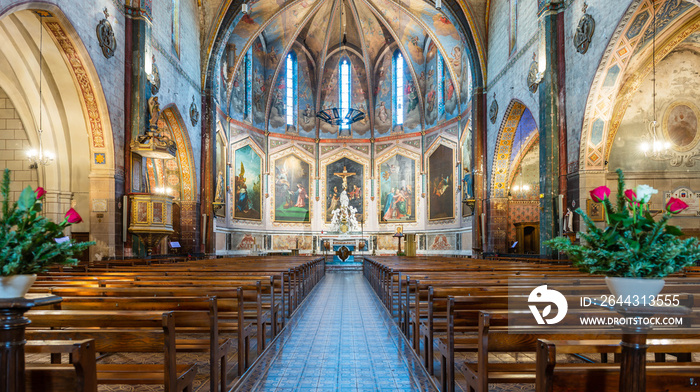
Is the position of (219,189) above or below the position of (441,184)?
below

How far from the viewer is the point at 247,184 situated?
24.0 m

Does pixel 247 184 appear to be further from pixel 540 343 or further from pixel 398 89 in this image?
pixel 540 343

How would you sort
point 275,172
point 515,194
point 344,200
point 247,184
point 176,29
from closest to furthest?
point 176,29 → point 515,194 → point 247,184 → point 275,172 → point 344,200

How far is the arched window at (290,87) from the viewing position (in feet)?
87.7

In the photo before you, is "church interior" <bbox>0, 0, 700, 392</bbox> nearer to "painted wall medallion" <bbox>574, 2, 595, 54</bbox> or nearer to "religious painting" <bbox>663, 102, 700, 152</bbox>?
"religious painting" <bbox>663, 102, 700, 152</bbox>

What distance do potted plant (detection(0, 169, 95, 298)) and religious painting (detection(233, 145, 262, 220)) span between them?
824 inches

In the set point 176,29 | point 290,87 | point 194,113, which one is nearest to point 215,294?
point 176,29

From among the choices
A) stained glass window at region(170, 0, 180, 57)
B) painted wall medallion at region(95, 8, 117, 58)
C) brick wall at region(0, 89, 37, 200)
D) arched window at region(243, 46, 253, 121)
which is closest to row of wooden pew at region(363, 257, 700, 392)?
painted wall medallion at region(95, 8, 117, 58)

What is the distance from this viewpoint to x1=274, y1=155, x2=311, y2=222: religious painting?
25.9m

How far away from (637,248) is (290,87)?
26292mm

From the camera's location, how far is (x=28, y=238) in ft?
6.38

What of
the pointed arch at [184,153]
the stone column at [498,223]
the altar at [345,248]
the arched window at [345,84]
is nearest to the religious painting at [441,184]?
the altar at [345,248]

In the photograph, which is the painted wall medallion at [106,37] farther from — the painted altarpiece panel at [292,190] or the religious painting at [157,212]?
the painted altarpiece panel at [292,190]

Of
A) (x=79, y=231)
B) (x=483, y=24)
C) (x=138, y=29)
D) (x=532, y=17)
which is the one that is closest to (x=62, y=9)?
(x=138, y=29)
